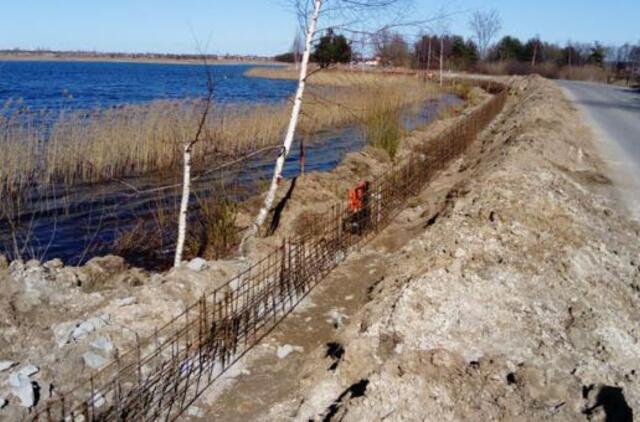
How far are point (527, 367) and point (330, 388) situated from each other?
4.25 feet

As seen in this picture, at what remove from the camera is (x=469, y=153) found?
1339 centimetres

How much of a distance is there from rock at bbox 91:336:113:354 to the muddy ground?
1 centimetres

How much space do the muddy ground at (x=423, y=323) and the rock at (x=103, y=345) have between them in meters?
0.01

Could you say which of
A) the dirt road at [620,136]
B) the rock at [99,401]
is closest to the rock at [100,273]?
the rock at [99,401]

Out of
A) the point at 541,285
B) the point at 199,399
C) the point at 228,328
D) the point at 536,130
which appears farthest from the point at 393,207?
the point at 536,130

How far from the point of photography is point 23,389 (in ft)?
12.3

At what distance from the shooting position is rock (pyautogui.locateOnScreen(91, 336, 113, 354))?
4305 millimetres

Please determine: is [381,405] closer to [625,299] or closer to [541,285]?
[541,285]

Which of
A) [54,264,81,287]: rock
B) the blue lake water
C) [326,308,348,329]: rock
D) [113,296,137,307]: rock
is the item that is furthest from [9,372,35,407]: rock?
the blue lake water

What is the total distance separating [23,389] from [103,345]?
0.67 metres

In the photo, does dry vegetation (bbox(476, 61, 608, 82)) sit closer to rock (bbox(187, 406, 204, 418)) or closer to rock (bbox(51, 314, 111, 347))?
rock (bbox(51, 314, 111, 347))

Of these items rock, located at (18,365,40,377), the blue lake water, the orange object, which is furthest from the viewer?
the blue lake water

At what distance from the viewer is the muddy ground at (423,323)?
12.2 ft

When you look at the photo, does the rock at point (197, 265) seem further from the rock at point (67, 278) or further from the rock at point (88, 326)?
the rock at point (88, 326)
